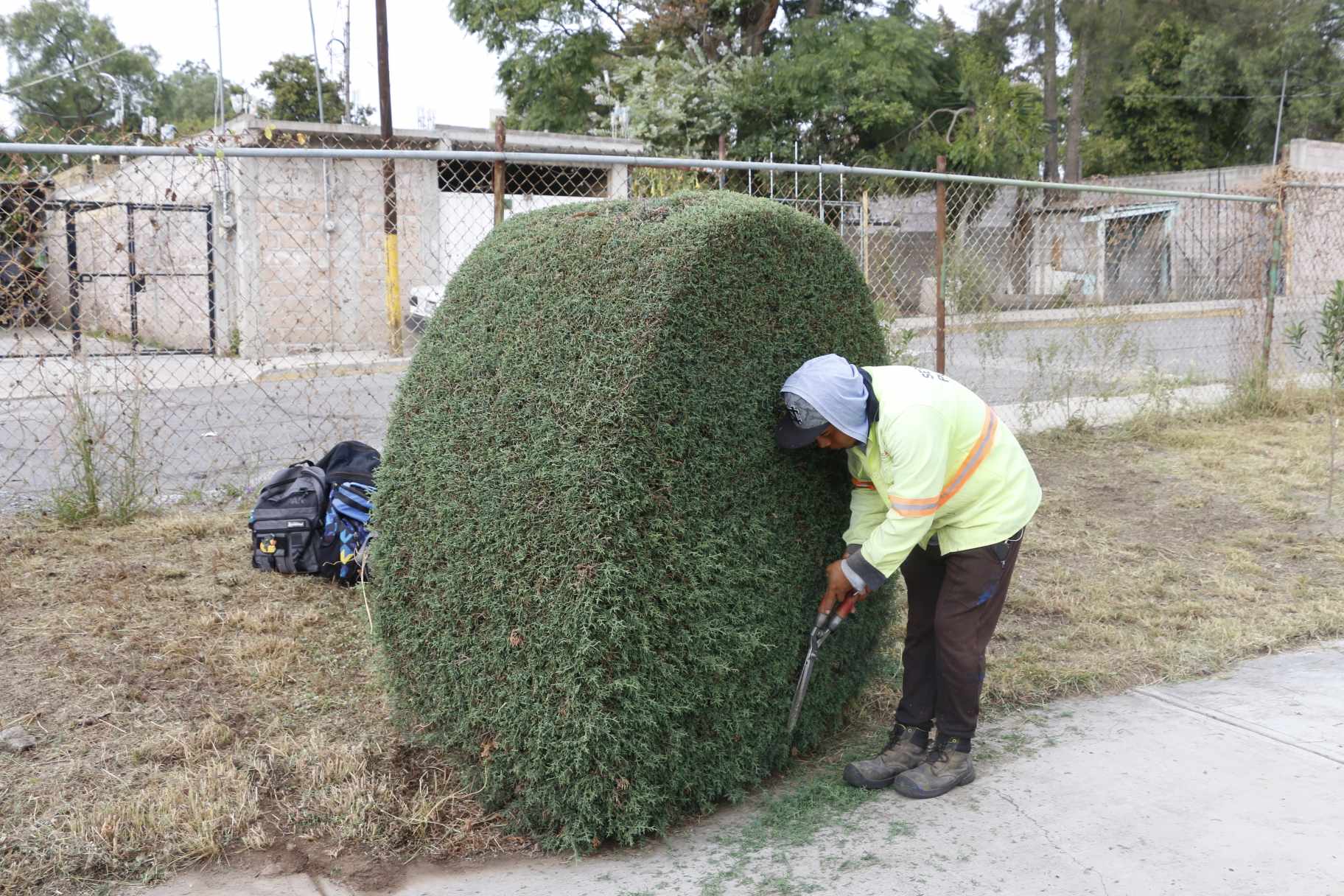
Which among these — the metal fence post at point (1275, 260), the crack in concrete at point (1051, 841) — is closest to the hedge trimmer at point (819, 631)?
the crack in concrete at point (1051, 841)

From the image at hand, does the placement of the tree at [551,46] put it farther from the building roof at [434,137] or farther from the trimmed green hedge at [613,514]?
the trimmed green hedge at [613,514]

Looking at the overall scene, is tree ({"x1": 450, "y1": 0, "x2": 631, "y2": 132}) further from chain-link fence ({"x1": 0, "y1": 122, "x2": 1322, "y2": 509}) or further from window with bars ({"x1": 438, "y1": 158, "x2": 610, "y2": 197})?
chain-link fence ({"x1": 0, "y1": 122, "x2": 1322, "y2": 509})

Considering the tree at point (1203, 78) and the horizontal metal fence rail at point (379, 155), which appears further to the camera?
the tree at point (1203, 78)

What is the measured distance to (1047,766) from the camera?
3449mm

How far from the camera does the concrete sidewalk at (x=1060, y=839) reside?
277 centimetres

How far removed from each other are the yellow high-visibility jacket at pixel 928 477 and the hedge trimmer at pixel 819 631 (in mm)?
168

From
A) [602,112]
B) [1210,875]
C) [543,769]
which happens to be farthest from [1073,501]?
[602,112]

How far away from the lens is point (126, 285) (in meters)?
12.2

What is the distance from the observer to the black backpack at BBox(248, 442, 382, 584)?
5.14m

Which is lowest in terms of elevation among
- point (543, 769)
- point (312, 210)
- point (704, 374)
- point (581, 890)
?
point (581, 890)

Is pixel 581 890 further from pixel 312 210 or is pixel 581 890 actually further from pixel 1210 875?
pixel 312 210

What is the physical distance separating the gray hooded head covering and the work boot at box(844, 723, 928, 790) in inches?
40.3

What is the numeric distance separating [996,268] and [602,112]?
2167 centimetres

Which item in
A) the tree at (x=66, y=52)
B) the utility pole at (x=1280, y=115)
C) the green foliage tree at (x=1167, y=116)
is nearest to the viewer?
the utility pole at (x=1280, y=115)
